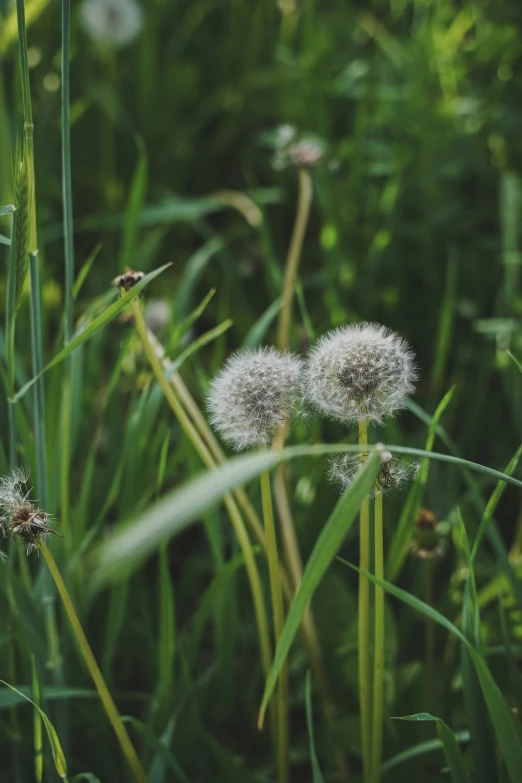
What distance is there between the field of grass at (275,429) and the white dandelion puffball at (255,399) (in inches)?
1.1

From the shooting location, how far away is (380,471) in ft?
2.33

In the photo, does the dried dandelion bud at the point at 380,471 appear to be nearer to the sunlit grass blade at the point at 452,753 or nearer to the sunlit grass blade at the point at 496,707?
the sunlit grass blade at the point at 496,707

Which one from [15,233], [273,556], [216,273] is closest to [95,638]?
[273,556]

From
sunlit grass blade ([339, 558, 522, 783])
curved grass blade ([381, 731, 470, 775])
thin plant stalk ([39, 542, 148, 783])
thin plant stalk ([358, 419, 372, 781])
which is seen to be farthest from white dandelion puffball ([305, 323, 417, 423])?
curved grass blade ([381, 731, 470, 775])

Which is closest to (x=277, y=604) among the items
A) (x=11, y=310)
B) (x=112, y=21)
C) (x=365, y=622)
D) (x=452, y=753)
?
(x=365, y=622)

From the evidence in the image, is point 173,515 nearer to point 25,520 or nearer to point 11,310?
point 25,520

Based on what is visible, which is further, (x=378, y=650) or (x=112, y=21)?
(x=112, y=21)

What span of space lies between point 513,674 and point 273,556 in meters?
0.30

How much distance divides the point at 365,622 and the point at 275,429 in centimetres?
20

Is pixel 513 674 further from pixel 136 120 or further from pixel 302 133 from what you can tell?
pixel 136 120

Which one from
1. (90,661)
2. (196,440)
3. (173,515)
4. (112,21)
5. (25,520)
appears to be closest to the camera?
(173,515)

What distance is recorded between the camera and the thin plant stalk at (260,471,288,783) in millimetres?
768

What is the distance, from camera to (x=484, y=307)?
1772mm

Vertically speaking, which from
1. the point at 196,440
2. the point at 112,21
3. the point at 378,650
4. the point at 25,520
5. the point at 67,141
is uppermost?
the point at 112,21
